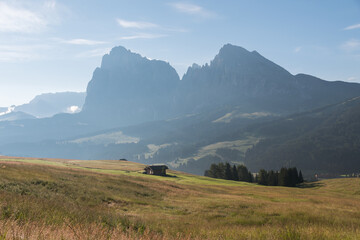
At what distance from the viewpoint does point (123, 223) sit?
12.7 m

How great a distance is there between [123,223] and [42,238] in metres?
6.44

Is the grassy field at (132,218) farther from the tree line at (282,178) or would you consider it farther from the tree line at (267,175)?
the tree line at (267,175)

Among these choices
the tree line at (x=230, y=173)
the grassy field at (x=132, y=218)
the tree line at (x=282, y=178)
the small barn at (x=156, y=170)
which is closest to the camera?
the grassy field at (x=132, y=218)

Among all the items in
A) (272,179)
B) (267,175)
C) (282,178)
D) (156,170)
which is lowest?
(272,179)

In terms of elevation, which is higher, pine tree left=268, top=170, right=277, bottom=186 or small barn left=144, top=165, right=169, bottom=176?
small barn left=144, top=165, right=169, bottom=176

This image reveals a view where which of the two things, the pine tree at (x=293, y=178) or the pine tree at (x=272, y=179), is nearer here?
the pine tree at (x=293, y=178)

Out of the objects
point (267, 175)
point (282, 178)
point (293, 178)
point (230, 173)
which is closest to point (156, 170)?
point (230, 173)

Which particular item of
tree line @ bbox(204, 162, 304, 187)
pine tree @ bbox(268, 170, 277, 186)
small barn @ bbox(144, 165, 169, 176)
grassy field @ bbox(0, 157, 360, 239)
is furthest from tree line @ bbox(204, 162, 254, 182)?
grassy field @ bbox(0, 157, 360, 239)

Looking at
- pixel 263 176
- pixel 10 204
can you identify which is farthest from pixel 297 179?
pixel 10 204

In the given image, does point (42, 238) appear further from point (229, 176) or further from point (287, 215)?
point (229, 176)

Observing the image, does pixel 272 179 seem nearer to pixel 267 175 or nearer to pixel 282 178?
pixel 267 175

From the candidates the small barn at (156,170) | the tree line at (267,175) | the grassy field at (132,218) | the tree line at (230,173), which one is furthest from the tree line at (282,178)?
the grassy field at (132,218)

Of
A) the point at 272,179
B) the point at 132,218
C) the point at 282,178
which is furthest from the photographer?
the point at 272,179

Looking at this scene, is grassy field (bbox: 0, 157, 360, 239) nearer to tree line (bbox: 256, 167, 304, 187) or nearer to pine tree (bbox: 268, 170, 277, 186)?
tree line (bbox: 256, 167, 304, 187)
